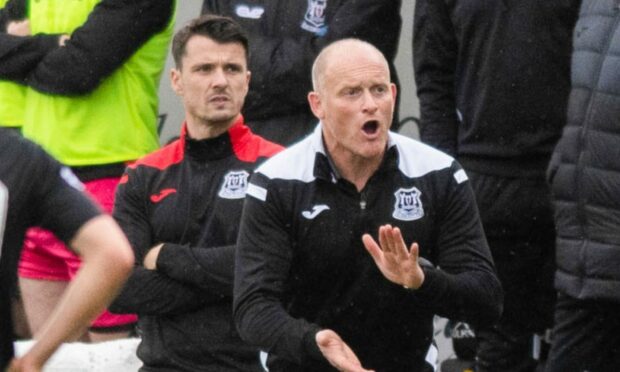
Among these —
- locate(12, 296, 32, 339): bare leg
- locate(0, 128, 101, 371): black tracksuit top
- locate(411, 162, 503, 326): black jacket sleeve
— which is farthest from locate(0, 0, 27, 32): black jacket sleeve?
locate(0, 128, 101, 371): black tracksuit top

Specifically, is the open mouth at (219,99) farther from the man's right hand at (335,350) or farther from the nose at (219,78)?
the man's right hand at (335,350)

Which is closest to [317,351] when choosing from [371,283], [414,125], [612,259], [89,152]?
[371,283]

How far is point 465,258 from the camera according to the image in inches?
262

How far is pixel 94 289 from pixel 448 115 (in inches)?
142

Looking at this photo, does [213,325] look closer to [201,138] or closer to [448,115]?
[201,138]

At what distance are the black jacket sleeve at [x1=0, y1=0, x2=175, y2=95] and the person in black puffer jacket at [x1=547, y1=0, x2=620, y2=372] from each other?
6.72 ft

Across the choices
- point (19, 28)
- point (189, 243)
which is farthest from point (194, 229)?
Answer: point (19, 28)

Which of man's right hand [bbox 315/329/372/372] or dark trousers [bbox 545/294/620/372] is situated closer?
man's right hand [bbox 315/329/372/372]

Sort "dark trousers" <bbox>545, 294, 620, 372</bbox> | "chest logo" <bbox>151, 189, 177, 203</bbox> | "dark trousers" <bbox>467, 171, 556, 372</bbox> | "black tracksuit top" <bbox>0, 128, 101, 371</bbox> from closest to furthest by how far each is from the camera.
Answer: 1. "black tracksuit top" <bbox>0, 128, 101, 371</bbox>
2. "chest logo" <bbox>151, 189, 177, 203</bbox>
3. "dark trousers" <bbox>545, 294, 620, 372</bbox>
4. "dark trousers" <bbox>467, 171, 556, 372</bbox>

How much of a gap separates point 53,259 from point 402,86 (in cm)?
201

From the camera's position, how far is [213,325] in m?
7.22

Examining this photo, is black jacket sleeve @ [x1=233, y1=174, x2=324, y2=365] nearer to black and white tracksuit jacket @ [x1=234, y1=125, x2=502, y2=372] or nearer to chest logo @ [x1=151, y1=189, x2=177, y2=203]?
black and white tracksuit jacket @ [x1=234, y1=125, x2=502, y2=372]

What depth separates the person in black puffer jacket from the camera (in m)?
7.25

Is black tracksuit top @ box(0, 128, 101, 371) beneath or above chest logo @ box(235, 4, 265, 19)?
above
